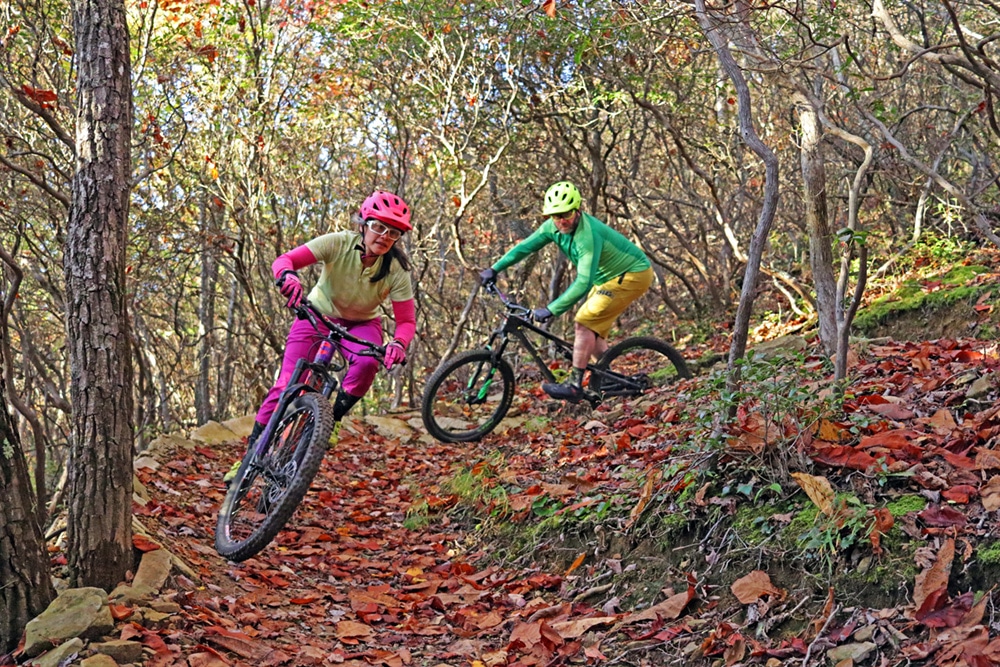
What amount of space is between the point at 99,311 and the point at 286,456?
66.5 inches

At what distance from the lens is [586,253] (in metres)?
7.79

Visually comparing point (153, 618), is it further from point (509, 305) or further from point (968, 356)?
point (968, 356)


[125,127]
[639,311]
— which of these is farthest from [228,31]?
[639,311]

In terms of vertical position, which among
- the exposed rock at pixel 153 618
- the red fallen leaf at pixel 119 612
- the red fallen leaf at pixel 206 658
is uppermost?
the red fallen leaf at pixel 119 612

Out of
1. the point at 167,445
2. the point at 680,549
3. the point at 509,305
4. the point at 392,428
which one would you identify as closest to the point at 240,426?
the point at 167,445

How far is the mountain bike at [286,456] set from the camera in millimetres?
4965

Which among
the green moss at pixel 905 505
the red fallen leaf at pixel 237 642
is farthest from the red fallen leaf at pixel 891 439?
the red fallen leaf at pixel 237 642

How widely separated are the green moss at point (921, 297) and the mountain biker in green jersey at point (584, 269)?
93.6 inches

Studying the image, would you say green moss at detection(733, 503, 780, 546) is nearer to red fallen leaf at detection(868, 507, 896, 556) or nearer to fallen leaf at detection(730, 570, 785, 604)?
fallen leaf at detection(730, 570, 785, 604)

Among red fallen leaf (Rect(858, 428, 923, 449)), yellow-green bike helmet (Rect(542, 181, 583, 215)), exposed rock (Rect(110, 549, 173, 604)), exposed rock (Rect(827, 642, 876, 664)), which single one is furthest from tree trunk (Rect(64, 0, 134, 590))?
yellow-green bike helmet (Rect(542, 181, 583, 215))

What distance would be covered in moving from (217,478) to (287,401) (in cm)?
201

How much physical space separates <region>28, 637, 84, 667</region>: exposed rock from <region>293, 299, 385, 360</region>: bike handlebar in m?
2.59

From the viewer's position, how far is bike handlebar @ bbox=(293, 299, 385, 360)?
18.6 ft

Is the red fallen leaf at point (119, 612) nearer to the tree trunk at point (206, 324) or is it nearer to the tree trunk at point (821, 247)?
the tree trunk at point (821, 247)
